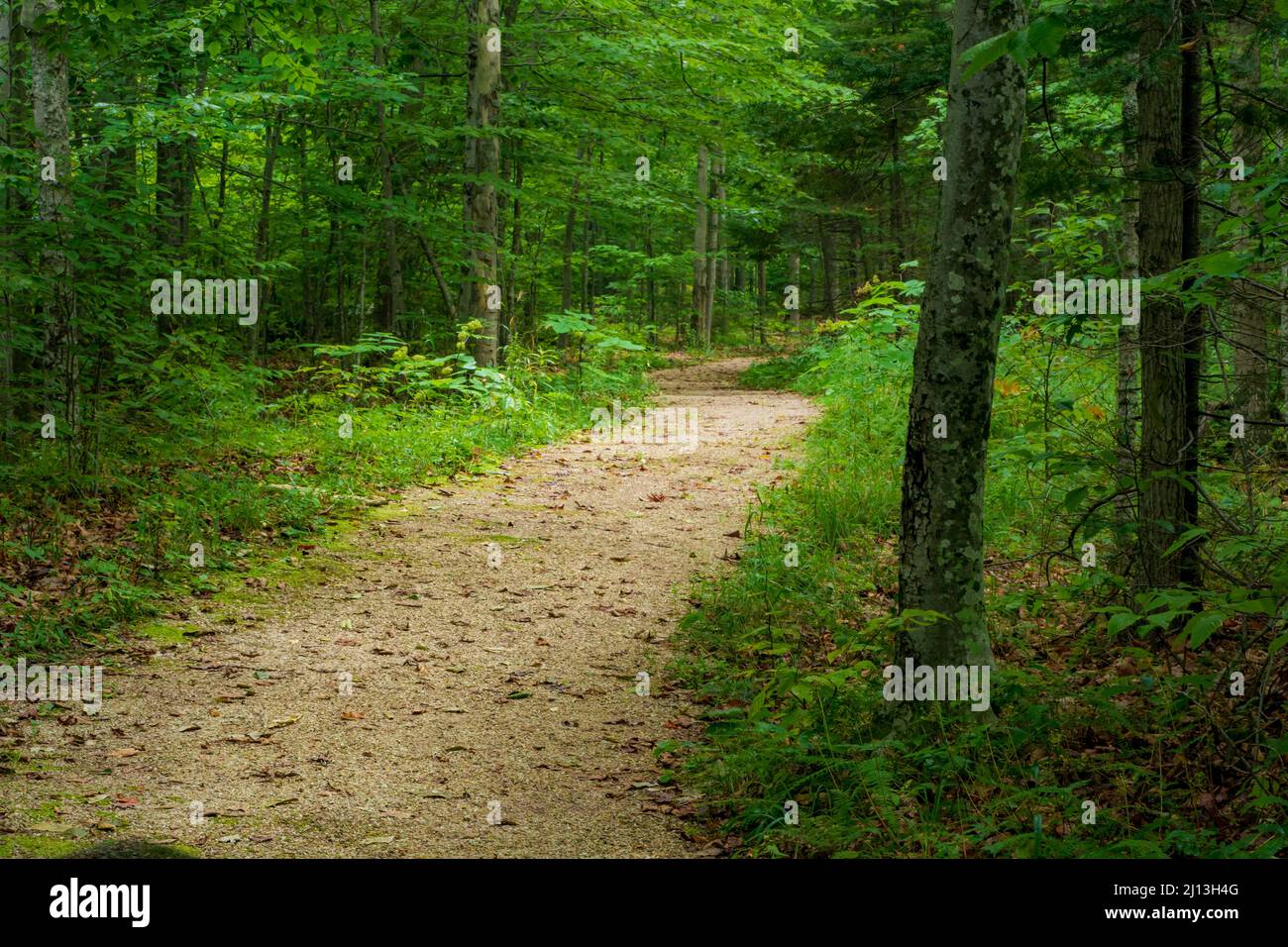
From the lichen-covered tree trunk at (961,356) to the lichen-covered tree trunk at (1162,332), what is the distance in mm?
1647

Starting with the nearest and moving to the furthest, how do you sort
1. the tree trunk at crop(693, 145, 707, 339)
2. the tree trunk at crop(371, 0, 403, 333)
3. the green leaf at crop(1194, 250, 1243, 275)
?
the green leaf at crop(1194, 250, 1243, 275) < the tree trunk at crop(371, 0, 403, 333) < the tree trunk at crop(693, 145, 707, 339)

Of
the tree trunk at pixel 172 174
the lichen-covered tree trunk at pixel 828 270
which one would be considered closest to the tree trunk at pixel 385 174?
the tree trunk at pixel 172 174

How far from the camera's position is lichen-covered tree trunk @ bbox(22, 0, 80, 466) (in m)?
8.66

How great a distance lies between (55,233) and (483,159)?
6796mm

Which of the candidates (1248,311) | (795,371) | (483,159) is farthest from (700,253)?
(1248,311)

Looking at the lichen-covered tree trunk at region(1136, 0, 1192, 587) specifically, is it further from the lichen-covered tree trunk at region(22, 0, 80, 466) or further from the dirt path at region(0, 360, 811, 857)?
the lichen-covered tree trunk at region(22, 0, 80, 466)

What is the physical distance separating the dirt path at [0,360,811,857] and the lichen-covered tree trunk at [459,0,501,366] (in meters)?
5.62

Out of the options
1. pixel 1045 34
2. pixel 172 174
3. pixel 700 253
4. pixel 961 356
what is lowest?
pixel 961 356

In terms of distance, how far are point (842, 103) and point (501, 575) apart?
1348 centimetres

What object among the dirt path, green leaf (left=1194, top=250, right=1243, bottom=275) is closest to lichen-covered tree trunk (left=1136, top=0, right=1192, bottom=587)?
green leaf (left=1194, top=250, right=1243, bottom=275)

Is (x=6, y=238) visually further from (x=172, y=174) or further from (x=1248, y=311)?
(x=1248, y=311)

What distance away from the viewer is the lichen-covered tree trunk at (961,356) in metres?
4.30

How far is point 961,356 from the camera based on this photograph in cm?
A: 446
